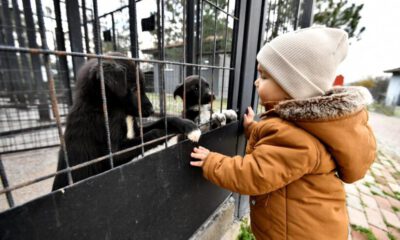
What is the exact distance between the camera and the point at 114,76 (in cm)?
138

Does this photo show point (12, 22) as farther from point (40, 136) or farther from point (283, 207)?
point (283, 207)

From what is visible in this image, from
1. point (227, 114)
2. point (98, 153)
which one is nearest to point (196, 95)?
point (227, 114)

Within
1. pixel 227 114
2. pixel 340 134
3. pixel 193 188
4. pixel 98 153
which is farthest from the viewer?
pixel 227 114

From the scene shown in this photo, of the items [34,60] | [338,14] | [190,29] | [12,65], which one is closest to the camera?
[190,29]

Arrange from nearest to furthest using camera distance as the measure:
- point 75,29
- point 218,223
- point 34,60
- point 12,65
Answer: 1. point 218,223
2. point 75,29
3. point 12,65
4. point 34,60

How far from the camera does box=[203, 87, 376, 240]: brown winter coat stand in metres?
1.13

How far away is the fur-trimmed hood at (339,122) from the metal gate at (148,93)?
0.75 m

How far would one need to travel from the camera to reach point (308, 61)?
117 centimetres

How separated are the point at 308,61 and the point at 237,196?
6.50 feet

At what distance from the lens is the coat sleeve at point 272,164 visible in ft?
3.70

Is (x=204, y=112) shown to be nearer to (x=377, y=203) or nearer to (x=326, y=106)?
(x=326, y=106)

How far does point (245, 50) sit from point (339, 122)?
47.0 inches

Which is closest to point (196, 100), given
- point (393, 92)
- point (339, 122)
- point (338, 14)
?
point (339, 122)

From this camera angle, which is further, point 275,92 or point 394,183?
point 394,183
